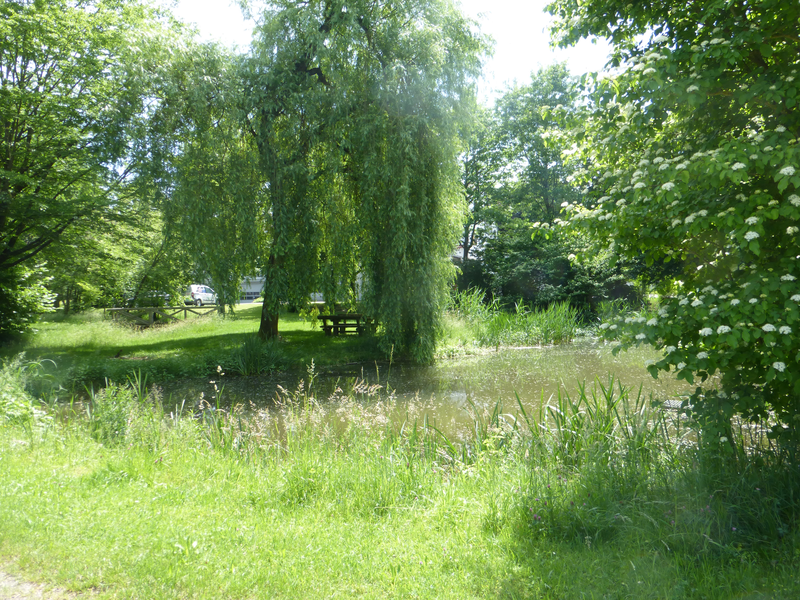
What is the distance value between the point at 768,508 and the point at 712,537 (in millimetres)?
449

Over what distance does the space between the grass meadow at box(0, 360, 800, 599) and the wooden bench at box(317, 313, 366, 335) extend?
34.6ft

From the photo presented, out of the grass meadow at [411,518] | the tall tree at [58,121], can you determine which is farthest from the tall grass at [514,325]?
the grass meadow at [411,518]

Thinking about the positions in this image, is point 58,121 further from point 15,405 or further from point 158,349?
point 15,405

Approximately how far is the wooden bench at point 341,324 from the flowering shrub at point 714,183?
39.7 feet

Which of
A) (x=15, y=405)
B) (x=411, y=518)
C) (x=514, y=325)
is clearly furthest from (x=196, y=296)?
(x=411, y=518)

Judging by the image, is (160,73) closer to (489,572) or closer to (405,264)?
(405,264)

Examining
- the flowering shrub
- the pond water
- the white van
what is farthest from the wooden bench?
the white van

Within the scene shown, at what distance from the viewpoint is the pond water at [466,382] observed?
29.9 ft

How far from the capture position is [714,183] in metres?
3.26

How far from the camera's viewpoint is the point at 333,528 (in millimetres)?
3770

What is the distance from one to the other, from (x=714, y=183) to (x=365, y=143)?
9.74m

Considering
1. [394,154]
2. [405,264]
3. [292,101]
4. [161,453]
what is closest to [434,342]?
[405,264]

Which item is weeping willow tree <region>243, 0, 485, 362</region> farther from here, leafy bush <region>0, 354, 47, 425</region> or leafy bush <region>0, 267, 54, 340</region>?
leafy bush <region>0, 267, 54, 340</region>

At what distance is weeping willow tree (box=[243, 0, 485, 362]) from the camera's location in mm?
12047
